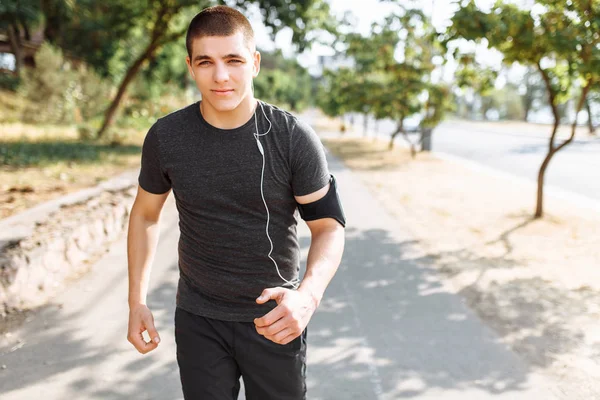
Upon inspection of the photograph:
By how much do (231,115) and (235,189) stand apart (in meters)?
0.25

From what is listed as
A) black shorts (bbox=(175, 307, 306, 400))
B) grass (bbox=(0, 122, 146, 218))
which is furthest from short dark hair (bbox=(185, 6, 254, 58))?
grass (bbox=(0, 122, 146, 218))

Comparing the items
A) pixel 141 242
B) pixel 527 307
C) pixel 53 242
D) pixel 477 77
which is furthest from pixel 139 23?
pixel 141 242

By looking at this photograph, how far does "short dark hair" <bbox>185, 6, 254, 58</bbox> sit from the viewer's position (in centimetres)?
186

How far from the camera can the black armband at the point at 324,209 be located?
6.28 feet

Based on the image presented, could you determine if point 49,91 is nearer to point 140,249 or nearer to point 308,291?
point 140,249

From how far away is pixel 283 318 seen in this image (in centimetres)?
160

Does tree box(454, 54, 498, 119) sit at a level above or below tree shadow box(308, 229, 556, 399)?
above

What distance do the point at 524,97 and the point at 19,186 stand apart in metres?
88.5

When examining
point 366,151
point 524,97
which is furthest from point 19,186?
point 524,97

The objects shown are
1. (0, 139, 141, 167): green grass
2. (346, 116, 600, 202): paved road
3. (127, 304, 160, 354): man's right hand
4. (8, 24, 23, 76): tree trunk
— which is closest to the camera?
(127, 304, 160, 354): man's right hand

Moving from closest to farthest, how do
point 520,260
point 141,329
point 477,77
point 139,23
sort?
point 141,329
point 520,260
point 477,77
point 139,23

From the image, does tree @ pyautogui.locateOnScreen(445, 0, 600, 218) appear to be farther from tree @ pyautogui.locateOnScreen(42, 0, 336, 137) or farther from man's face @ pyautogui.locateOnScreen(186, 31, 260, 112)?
tree @ pyautogui.locateOnScreen(42, 0, 336, 137)

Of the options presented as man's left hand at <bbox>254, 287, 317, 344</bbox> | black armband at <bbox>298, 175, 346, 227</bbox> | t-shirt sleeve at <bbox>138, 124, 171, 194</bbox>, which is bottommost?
man's left hand at <bbox>254, 287, 317, 344</bbox>

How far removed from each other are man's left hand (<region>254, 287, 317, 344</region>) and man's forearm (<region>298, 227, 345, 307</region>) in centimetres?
9
